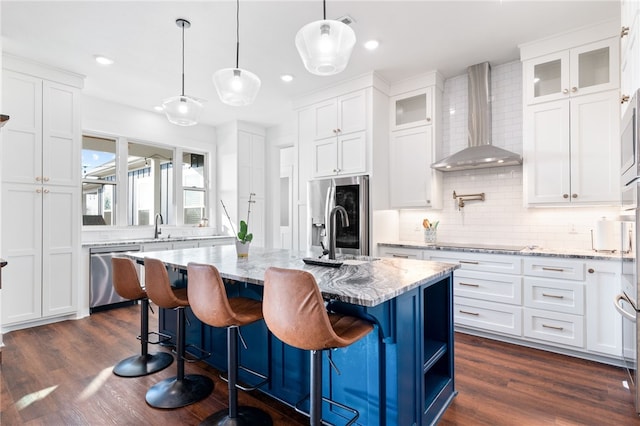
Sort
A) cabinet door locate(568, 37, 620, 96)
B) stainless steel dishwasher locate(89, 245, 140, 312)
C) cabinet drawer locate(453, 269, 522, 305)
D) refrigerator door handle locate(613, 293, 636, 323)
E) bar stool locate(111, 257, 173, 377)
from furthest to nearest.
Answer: stainless steel dishwasher locate(89, 245, 140, 312) → cabinet drawer locate(453, 269, 522, 305) → cabinet door locate(568, 37, 620, 96) → bar stool locate(111, 257, 173, 377) → refrigerator door handle locate(613, 293, 636, 323)

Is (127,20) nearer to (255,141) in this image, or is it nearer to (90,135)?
(90,135)

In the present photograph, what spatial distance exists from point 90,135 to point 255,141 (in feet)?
8.35

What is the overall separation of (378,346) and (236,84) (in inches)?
78.0

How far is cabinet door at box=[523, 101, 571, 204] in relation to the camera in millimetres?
3080

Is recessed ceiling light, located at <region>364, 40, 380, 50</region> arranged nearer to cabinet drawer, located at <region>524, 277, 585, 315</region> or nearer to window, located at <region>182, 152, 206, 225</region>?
cabinet drawer, located at <region>524, 277, 585, 315</region>

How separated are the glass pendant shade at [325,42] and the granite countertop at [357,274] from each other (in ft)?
4.02

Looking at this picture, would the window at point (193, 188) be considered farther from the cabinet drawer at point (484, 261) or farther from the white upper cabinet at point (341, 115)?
the cabinet drawer at point (484, 261)

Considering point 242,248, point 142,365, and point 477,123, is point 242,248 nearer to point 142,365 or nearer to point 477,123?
point 142,365

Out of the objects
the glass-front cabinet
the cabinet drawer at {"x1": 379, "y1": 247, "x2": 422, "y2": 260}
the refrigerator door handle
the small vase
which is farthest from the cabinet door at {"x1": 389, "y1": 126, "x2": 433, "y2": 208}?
the small vase

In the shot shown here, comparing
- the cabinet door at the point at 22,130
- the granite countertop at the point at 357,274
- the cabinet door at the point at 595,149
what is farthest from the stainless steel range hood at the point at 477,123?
the cabinet door at the point at 22,130

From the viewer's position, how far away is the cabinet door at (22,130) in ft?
11.2

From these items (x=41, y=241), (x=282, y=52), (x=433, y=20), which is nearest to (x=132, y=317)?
(x=41, y=241)

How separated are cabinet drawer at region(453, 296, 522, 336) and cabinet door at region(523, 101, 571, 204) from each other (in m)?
1.09

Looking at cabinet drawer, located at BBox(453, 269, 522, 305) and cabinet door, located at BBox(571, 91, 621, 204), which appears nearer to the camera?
cabinet door, located at BBox(571, 91, 621, 204)
